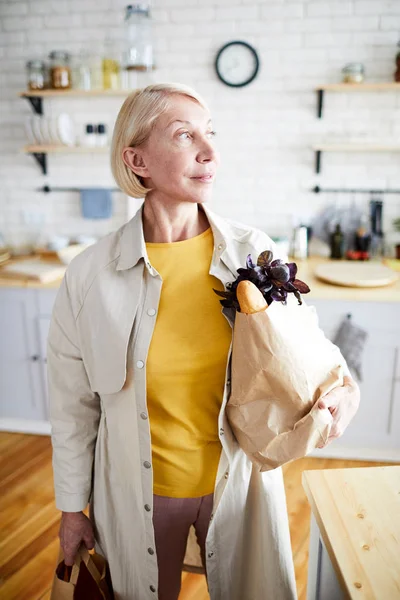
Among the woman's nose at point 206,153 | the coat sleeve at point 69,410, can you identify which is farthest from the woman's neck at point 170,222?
the coat sleeve at point 69,410

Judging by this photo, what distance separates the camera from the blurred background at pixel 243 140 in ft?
8.50

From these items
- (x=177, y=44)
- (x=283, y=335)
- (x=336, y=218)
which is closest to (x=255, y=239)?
(x=283, y=335)

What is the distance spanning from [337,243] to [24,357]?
1.88m

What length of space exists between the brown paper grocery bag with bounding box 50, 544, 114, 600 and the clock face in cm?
252

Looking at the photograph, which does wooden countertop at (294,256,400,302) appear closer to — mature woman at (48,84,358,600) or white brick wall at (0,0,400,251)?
white brick wall at (0,0,400,251)

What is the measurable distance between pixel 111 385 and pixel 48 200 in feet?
7.93

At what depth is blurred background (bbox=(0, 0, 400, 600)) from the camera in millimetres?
2590

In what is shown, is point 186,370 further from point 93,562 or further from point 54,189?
point 54,189

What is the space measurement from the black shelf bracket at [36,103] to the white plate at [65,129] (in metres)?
0.17

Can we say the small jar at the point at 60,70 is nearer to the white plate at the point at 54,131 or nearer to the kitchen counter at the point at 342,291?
the white plate at the point at 54,131

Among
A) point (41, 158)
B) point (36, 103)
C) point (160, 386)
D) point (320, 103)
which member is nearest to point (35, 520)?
point (160, 386)

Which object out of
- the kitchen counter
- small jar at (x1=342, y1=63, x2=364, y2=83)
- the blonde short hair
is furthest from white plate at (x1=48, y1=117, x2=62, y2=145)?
the blonde short hair

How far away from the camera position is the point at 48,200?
3.25m

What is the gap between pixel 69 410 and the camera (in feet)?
3.95
